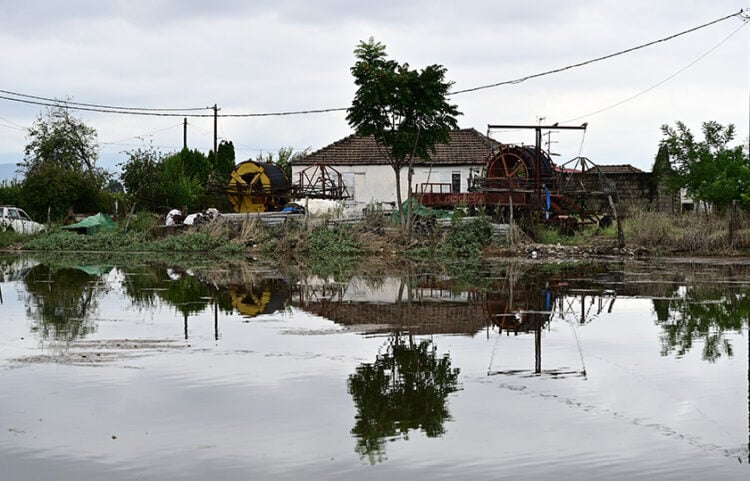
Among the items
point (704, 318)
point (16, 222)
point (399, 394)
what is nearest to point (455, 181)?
point (16, 222)

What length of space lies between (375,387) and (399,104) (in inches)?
958

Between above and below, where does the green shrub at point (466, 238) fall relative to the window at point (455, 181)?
below

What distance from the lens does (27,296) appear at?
1742 cm

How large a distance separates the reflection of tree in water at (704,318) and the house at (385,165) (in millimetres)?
29429

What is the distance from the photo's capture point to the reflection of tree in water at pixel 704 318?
37.3 ft

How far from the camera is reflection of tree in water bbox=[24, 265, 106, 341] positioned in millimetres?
12789

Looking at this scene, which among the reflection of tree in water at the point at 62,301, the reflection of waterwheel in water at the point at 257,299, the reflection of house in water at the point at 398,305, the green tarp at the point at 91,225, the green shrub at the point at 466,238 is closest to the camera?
the reflection of tree in water at the point at 62,301

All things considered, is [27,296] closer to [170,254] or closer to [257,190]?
[170,254]

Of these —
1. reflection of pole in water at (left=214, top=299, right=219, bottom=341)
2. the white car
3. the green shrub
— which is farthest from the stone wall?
reflection of pole in water at (left=214, top=299, right=219, bottom=341)

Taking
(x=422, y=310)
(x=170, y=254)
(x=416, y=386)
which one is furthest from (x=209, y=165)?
(x=416, y=386)

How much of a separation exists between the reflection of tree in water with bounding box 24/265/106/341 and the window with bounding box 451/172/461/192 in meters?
26.4

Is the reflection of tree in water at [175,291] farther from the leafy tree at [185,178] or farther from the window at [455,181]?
the window at [455,181]

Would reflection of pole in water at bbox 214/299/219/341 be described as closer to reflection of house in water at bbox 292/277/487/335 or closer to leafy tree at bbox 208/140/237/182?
reflection of house in water at bbox 292/277/487/335

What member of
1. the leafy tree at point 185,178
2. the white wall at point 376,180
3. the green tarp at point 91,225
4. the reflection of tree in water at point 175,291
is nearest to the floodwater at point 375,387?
the reflection of tree in water at point 175,291
